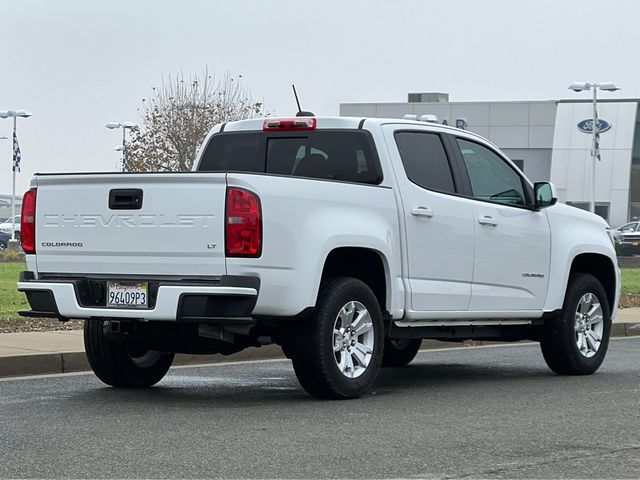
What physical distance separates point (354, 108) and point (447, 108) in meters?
5.46

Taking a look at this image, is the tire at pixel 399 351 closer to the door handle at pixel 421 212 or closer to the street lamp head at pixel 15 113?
the door handle at pixel 421 212

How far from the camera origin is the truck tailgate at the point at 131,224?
9422mm

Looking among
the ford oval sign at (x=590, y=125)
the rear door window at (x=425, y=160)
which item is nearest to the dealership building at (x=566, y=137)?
the ford oval sign at (x=590, y=125)

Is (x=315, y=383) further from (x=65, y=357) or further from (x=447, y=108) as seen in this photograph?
(x=447, y=108)

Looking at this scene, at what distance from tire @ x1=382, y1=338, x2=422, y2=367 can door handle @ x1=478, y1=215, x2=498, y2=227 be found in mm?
2062

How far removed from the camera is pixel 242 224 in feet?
30.6

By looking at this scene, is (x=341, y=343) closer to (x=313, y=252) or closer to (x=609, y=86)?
(x=313, y=252)

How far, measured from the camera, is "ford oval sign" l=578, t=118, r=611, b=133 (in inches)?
3012

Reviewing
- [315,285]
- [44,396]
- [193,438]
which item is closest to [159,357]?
[44,396]

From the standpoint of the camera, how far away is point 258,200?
9352 millimetres

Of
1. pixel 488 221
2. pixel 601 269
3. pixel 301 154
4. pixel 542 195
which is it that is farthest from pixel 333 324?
pixel 601 269

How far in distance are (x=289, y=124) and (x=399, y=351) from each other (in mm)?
3016

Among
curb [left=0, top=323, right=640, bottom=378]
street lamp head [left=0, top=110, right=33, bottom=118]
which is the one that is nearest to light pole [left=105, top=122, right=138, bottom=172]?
street lamp head [left=0, top=110, right=33, bottom=118]

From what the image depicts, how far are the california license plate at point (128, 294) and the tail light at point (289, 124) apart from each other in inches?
85.1
